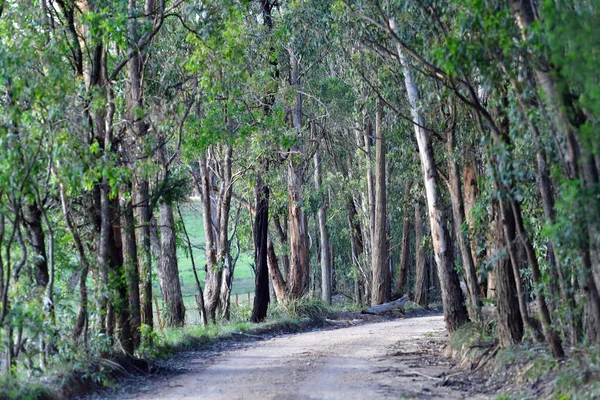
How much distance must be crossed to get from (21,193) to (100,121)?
2824 millimetres

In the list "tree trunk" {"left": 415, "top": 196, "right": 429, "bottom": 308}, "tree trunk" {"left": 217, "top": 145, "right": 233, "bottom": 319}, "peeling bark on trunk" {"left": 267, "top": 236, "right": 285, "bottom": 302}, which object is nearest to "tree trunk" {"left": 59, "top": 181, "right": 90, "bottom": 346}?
"tree trunk" {"left": 217, "top": 145, "right": 233, "bottom": 319}

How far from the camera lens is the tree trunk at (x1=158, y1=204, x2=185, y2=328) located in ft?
63.2

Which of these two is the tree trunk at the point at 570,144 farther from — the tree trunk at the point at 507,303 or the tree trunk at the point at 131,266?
the tree trunk at the point at 131,266

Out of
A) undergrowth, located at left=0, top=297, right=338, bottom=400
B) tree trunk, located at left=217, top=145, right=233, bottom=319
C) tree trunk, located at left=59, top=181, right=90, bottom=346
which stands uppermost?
tree trunk, located at left=217, top=145, right=233, bottom=319

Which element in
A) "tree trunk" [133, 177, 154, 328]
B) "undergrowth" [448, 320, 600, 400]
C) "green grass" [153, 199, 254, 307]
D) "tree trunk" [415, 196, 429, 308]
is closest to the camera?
"undergrowth" [448, 320, 600, 400]

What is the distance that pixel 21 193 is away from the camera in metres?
10.2

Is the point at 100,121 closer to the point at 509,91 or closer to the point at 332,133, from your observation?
the point at 509,91

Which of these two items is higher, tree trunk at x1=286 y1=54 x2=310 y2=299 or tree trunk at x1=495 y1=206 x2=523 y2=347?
tree trunk at x1=286 y1=54 x2=310 y2=299

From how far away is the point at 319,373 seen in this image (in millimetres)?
12289

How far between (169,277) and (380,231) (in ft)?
38.6

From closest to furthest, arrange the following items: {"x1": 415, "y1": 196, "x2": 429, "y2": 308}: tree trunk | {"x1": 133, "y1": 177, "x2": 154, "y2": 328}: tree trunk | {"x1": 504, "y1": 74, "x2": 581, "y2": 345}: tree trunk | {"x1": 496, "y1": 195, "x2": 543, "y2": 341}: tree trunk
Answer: {"x1": 504, "y1": 74, "x2": 581, "y2": 345}: tree trunk < {"x1": 496, "y1": 195, "x2": 543, "y2": 341}: tree trunk < {"x1": 133, "y1": 177, "x2": 154, "y2": 328}: tree trunk < {"x1": 415, "y1": 196, "x2": 429, "y2": 308}: tree trunk

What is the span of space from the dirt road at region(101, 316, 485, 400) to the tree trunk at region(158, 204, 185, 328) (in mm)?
2546

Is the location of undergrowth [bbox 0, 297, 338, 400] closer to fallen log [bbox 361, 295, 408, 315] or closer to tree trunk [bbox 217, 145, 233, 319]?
tree trunk [bbox 217, 145, 233, 319]

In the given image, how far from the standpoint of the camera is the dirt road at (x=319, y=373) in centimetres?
1042
